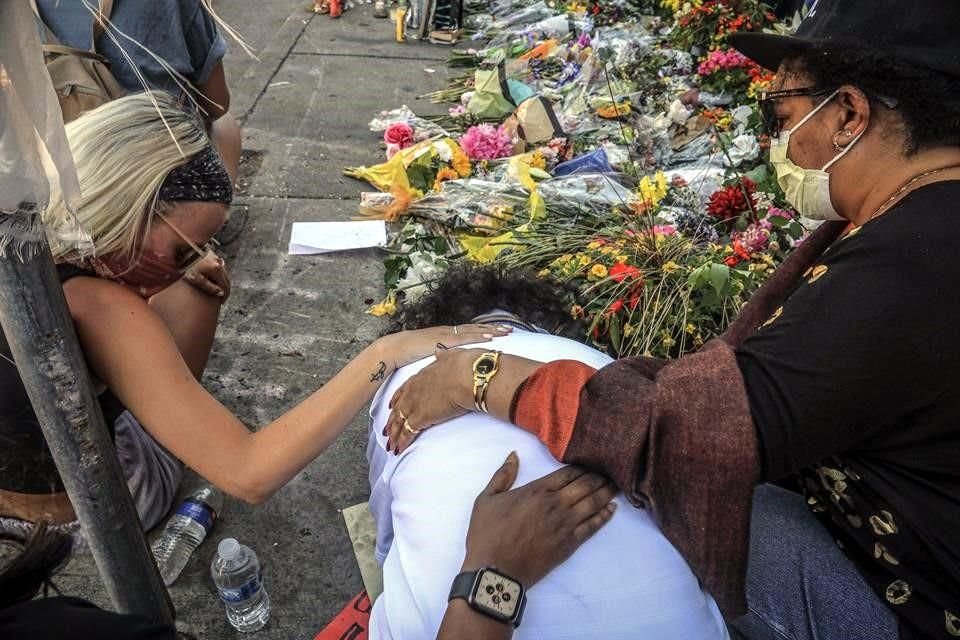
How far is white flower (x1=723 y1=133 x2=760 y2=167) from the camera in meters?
3.96

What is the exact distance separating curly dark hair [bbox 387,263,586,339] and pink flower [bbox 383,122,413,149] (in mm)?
2936

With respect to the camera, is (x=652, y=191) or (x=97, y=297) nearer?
(x=97, y=297)

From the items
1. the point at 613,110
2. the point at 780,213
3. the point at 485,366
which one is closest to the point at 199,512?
the point at 485,366

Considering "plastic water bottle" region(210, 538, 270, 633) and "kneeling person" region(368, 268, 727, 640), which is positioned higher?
"kneeling person" region(368, 268, 727, 640)

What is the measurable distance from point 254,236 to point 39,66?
120 inches

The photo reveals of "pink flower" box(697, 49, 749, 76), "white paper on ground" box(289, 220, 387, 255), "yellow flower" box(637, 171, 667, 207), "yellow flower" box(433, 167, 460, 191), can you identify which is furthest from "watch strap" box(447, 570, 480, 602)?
"pink flower" box(697, 49, 749, 76)

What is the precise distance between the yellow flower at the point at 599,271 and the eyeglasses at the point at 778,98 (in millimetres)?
1116

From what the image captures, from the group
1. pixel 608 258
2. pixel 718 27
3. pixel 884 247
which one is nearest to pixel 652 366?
pixel 884 247

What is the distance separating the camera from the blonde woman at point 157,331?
1.79 metres

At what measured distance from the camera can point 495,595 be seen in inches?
50.9

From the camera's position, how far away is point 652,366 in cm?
152

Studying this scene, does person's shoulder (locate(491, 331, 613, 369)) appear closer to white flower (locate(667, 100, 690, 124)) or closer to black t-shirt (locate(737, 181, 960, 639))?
black t-shirt (locate(737, 181, 960, 639))

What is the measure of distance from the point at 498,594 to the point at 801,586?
87 centimetres

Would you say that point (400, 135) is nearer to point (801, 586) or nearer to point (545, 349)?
point (545, 349)
